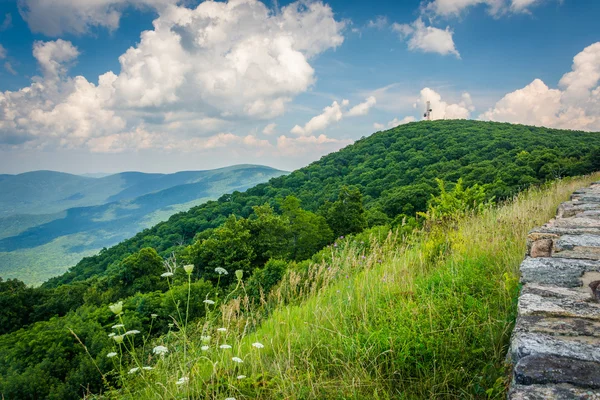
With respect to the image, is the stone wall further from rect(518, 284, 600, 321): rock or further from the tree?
the tree

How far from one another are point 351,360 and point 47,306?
29.7m

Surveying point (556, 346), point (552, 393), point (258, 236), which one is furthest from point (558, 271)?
point (258, 236)

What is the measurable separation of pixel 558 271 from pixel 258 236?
73.8 feet

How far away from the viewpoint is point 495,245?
404cm

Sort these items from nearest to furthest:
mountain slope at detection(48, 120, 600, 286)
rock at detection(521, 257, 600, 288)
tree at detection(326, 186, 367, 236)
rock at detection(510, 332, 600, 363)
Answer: rock at detection(510, 332, 600, 363), rock at detection(521, 257, 600, 288), tree at detection(326, 186, 367, 236), mountain slope at detection(48, 120, 600, 286)

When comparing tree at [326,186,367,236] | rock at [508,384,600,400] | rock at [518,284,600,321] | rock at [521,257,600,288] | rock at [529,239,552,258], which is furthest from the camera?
tree at [326,186,367,236]

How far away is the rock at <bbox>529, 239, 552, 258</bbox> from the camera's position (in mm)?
2720

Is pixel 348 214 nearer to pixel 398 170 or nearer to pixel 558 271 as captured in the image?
pixel 398 170

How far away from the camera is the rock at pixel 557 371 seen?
4.19 feet

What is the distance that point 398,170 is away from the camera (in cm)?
5000

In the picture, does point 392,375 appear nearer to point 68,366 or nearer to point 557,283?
point 557,283

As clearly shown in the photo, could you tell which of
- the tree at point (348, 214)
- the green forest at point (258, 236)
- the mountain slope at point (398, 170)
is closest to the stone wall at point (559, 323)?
the green forest at point (258, 236)

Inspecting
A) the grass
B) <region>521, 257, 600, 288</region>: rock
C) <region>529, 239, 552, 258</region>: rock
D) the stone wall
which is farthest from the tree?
<region>521, 257, 600, 288</region>: rock

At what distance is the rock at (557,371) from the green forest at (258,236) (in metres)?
1.90
